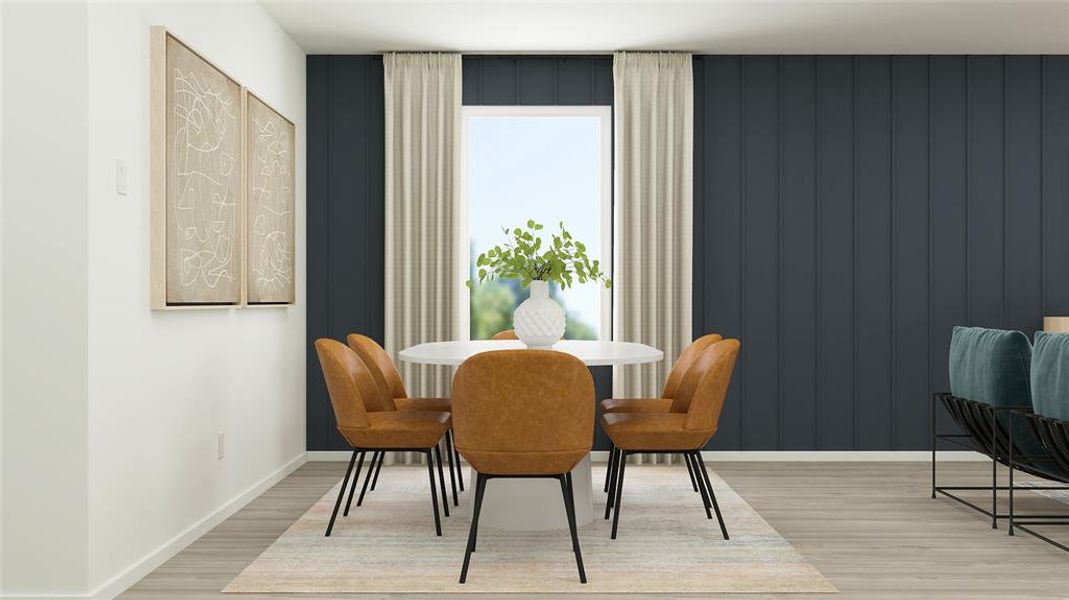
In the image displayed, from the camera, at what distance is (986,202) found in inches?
216

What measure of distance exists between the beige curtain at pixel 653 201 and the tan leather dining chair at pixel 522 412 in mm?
2450

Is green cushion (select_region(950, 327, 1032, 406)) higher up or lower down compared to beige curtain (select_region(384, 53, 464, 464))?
lower down

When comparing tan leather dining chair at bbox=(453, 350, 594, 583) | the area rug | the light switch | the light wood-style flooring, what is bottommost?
the light wood-style flooring

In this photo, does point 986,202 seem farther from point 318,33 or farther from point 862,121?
point 318,33

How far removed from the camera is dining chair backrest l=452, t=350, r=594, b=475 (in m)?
2.86

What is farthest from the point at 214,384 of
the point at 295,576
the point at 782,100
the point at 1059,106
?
the point at 1059,106

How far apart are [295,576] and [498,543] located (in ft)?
2.70

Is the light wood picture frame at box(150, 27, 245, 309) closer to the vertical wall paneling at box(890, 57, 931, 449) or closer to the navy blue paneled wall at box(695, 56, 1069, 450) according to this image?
the navy blue paneled wall at box(695, 56, 1069, 450)

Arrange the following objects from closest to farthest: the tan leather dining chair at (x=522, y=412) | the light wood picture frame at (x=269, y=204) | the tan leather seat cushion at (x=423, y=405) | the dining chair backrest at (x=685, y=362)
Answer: the tan leather dining chair at (x=522, y=412) < the dining chair backrest at (x=685, y=362) < the tan leather seat cushion at (x=423, y=405) < the light wood picture frame at (x=269, y=204)

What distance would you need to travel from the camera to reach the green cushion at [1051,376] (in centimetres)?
329

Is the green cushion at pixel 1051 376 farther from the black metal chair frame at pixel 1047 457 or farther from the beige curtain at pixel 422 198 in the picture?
the beige curtain at pixel 422 198

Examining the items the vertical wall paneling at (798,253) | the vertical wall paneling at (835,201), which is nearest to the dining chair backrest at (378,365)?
the vertical wall paneling at (798,253)

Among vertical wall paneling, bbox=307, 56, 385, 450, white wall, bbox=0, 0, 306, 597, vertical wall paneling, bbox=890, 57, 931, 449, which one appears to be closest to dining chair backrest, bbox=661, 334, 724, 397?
vertical wall paneling, bbox=890, 57, 931, 449

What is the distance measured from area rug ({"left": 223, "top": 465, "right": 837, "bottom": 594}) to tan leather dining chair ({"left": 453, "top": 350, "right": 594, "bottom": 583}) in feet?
0.96
